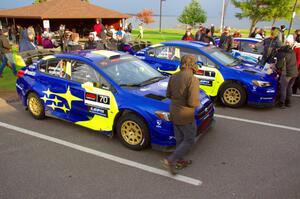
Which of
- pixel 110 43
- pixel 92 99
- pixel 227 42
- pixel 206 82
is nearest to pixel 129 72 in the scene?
pixel 92 99

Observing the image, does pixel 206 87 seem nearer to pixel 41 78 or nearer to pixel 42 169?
pixel 41 78

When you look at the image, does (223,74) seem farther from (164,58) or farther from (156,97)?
(156,97)

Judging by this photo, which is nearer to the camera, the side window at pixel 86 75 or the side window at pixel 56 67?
the side window at pixel 86 75

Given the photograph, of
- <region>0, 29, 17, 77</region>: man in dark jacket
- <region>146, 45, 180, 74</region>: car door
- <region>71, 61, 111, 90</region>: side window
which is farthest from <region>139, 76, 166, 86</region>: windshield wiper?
<region>0, 29, 17, 77</region>: man in dark jacket

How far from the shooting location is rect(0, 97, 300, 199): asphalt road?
11.6 ft

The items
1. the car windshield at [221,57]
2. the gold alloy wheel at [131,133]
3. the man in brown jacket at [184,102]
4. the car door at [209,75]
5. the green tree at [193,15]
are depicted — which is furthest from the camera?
the green tree at [193,15]

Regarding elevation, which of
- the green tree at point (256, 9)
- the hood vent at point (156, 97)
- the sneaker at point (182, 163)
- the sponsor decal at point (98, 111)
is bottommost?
the sneaker at point (182, 163)

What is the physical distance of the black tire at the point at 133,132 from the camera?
4371mm

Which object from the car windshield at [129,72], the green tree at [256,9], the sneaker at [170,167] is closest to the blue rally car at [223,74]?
the car windshield at [129,72]

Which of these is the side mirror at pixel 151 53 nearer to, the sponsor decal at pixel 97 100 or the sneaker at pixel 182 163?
the sponsor decal at pixel 97 100

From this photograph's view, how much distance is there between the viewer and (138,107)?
436 cm

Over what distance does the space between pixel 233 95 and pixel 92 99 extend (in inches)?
144

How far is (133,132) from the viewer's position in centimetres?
454

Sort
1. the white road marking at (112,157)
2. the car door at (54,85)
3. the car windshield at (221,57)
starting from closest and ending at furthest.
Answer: the white road marking at (112,157) → the car door at (54,85) → the car windshield at (221,57)
